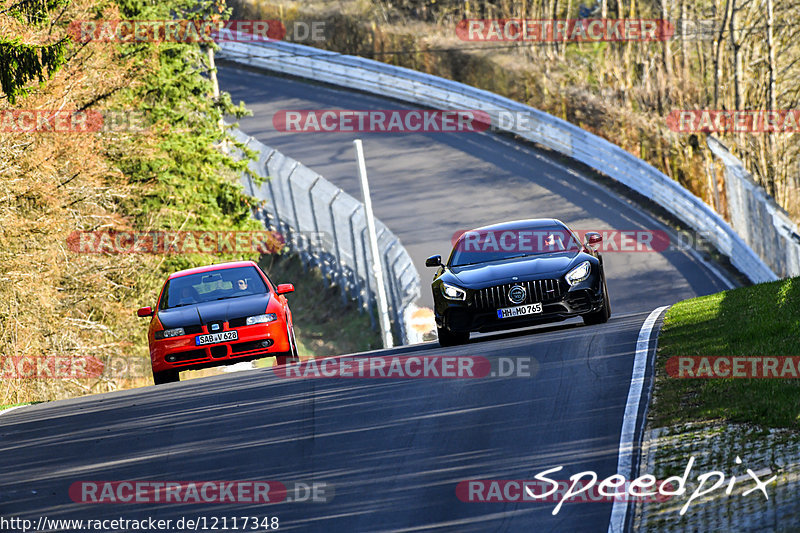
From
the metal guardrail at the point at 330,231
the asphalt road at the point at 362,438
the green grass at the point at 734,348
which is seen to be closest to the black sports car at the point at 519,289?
the asphalt road at the point at 362,438

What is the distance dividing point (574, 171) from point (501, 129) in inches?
193

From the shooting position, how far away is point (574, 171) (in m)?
36.3

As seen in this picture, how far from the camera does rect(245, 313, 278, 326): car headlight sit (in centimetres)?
1580

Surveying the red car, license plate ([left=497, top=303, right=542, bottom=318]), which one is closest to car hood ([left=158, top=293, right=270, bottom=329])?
the red car

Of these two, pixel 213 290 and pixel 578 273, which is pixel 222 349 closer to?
pixel 213 290

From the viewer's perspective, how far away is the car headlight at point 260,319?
15802 mm

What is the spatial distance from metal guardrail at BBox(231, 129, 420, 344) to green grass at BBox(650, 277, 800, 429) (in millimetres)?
12027

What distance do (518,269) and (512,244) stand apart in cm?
110

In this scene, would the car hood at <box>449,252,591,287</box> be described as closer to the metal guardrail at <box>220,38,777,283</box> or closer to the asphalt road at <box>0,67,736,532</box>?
the asphalt road at <box>0,67,736,532</box>

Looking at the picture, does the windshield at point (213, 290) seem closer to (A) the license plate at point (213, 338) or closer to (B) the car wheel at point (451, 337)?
(A) the license plate at point (213, 338)

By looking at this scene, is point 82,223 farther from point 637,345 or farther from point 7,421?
point 637,345

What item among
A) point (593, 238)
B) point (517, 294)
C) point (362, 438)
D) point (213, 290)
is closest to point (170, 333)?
point (213, 290)

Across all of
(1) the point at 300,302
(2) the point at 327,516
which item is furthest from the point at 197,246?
(2) the point at 327,516

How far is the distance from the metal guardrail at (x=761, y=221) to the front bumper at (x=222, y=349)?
1184cm
